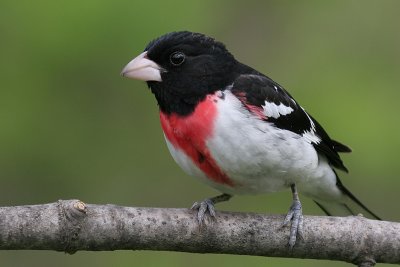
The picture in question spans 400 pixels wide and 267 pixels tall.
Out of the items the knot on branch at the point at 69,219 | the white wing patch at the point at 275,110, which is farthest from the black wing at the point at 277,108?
the knot on branch at the point at 69,219

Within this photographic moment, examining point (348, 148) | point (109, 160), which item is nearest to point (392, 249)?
point (348, 148)

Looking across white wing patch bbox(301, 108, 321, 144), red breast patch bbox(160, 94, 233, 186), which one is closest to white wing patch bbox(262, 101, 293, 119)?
white wing patch bbox(301, 108, 321, 144)

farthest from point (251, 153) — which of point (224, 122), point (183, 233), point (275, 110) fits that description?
point (183, 233)

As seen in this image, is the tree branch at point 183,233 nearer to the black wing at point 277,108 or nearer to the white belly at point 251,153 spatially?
the white belly at point 251,153

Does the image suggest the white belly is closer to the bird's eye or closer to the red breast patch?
the red breast patch

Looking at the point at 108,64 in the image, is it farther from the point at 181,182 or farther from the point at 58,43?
the point at 181,182
